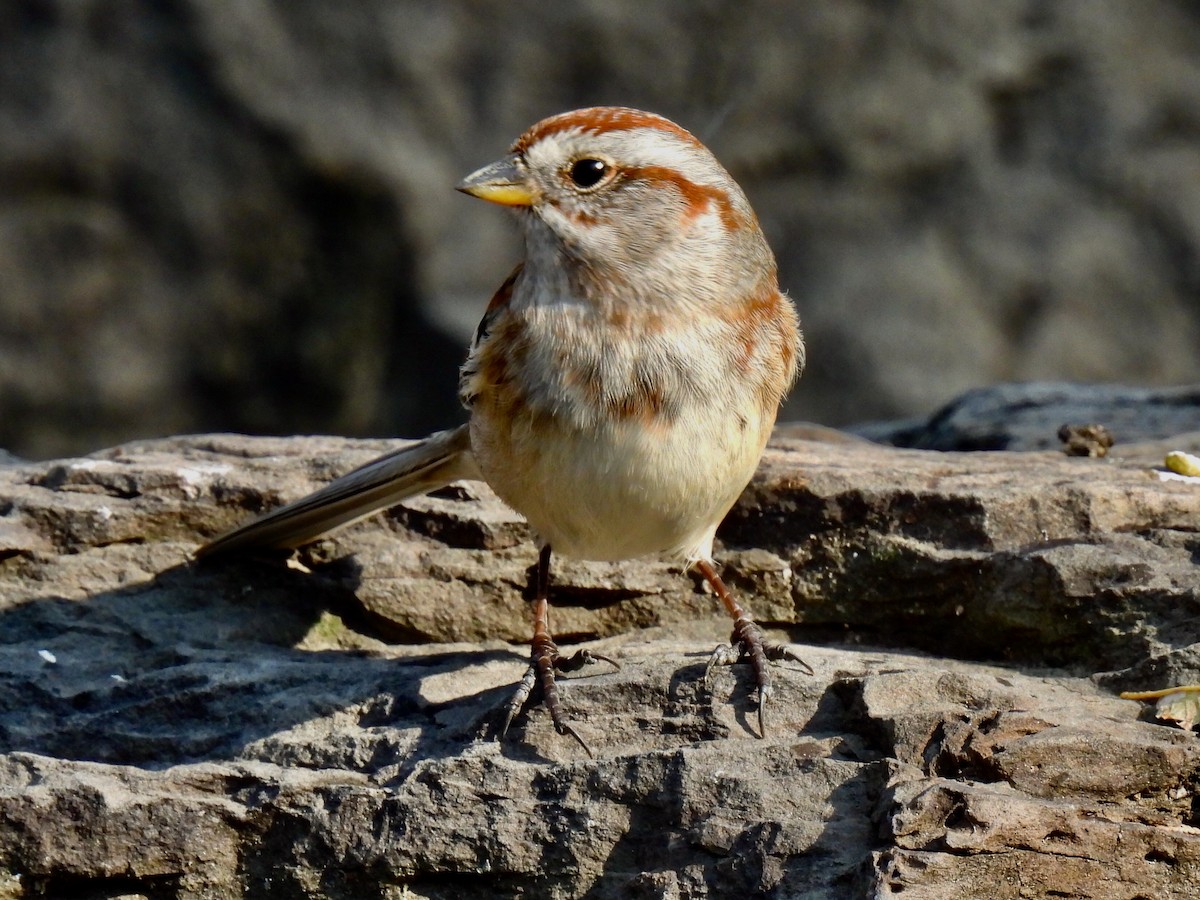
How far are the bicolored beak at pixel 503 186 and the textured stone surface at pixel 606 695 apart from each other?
→ 3.93 ft

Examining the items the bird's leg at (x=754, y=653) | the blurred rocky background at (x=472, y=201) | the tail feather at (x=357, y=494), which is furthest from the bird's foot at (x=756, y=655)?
the blurred rocky background at (x=472, y=201)

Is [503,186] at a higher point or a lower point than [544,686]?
higher

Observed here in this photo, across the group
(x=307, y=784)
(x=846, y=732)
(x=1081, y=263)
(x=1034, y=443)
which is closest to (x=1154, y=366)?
(x=1081, y=263)

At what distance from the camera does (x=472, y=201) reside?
8219mm

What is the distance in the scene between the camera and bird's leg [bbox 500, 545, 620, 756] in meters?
3.88

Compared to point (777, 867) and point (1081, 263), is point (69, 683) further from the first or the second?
point (1081, 263)

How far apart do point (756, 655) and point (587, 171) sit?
137 cm

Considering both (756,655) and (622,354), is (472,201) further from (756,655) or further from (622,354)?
(756,655)

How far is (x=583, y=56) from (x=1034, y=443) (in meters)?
3.48

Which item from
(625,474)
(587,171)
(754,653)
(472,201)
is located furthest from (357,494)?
(472,201)

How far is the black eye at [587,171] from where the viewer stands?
4.32 metres

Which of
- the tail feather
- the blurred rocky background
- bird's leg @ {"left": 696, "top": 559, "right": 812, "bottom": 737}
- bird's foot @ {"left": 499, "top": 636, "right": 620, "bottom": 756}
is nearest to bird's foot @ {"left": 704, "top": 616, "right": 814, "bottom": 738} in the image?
bird's leg @ {"left": 696, "top": 559, "right": 812, "bottom": 737}

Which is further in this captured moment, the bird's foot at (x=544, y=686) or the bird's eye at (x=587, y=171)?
the bird's eye at (x=587, y=171)

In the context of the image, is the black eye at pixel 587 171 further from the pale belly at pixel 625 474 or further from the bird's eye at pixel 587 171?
the pale belly at pixel 625 474
